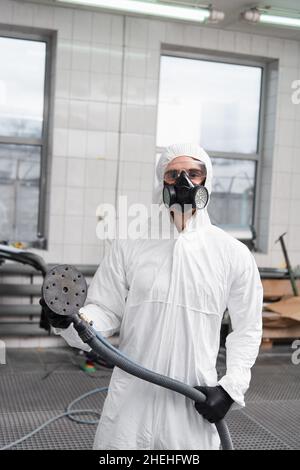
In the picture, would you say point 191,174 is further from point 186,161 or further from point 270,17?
point 270,17

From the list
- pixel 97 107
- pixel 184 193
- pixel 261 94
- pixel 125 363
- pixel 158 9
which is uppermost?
pixel 158 9

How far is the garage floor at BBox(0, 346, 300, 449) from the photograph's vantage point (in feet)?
9.64

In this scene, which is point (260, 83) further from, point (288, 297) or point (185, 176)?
point (185, 176)

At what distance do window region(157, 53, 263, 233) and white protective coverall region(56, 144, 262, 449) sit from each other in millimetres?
3306

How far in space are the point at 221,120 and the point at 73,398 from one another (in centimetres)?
283

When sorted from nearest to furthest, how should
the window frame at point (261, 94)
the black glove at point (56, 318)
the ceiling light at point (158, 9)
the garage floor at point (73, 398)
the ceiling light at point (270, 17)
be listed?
the black glove at point (56, 318) < the garage floor at point (73, 398) < the ceiling light at point (158, 9) < the ceiling light at point (270, 17) < the window frame at point (261, 94)

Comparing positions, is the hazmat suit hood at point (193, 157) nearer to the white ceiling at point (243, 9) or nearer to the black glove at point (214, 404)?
the black glove at point (214, 404)

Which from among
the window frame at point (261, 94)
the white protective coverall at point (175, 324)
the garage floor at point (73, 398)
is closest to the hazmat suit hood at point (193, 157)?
the white protective coverall at point (175, 324)

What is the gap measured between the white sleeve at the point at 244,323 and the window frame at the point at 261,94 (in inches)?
132

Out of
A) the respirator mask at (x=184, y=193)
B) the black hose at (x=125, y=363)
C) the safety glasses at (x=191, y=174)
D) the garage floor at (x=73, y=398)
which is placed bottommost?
the garage floor at (x=73, y=398)

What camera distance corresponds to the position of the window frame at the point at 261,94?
491cm

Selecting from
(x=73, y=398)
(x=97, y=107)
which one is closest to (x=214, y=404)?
(x=73, y=398)

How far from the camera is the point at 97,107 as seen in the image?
457cm
